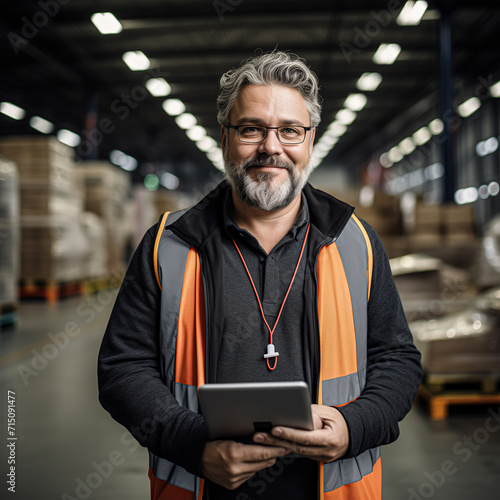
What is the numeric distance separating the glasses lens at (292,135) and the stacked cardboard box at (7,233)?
5.75 metres

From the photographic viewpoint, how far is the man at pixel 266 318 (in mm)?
1413

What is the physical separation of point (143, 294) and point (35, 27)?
1113cm

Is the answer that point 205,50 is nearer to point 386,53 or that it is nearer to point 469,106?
point 386,53

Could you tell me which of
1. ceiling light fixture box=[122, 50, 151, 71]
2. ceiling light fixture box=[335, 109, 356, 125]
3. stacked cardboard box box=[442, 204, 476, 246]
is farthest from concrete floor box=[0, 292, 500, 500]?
ceiling light fixture box=[335, 109, 356, 125]

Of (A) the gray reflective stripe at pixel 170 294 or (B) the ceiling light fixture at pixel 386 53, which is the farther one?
(B) the ceiling light fixture at pixel 386 53

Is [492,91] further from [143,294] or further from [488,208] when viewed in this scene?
[143,294]

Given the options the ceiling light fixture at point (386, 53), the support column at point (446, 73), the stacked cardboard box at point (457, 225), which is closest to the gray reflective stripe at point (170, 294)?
the stacked cardboard box at point (457, 225)

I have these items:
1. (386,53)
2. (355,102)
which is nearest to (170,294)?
(386,53)

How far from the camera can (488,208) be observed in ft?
53.7

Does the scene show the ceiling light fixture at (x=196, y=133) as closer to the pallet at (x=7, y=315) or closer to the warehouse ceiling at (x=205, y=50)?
the warehouse ceiling at (x=205, y=50)

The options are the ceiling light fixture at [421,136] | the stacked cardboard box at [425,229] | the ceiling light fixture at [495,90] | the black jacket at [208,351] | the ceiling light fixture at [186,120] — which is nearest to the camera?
the black jacket at [208,351]

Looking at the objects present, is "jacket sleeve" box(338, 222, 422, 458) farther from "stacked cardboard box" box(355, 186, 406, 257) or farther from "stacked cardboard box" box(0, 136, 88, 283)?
"stacked cardboard box" box(0, 136, 88, 283)

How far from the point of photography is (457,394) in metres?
3.67

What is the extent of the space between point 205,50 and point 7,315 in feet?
27.8
